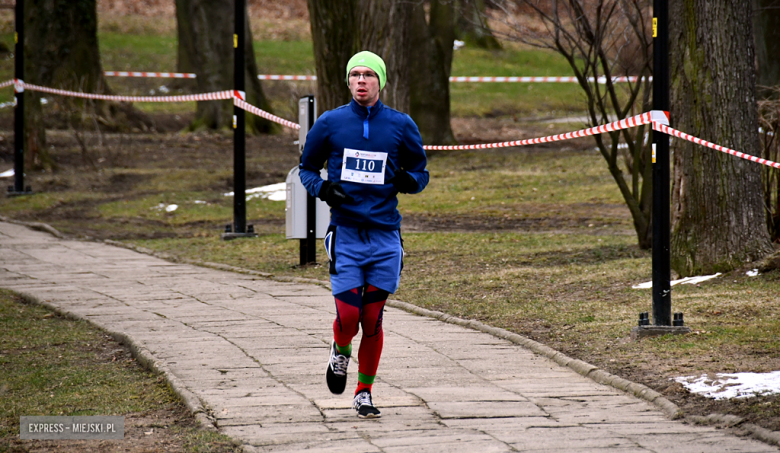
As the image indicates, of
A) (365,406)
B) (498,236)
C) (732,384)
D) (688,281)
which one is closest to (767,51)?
(498,236)

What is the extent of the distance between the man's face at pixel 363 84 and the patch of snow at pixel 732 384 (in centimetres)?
238

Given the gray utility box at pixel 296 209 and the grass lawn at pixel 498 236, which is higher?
the gray utility box at pixel 296 209

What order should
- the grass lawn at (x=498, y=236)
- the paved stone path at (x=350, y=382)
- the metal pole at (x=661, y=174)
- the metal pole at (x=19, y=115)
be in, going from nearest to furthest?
the paved stone path at (x=350, y=382) < the grass lawn at (x=498, y=236) < the metal pole at (x=661, y=174) < the metal pole at (x=19, y=115)

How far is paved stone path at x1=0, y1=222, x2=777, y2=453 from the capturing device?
4.75 metres

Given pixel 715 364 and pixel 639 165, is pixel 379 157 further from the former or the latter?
pixel 639 165

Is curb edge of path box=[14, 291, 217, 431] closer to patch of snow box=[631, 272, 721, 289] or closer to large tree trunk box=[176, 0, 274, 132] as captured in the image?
patch of snow box=[631, 272, 721, 289]

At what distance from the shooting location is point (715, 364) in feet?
20.1

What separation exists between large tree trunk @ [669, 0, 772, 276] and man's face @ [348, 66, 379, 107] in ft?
15.7

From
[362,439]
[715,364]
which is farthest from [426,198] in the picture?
[362,439]

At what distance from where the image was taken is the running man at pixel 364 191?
515 cm

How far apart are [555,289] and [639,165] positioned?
2847 millimetres

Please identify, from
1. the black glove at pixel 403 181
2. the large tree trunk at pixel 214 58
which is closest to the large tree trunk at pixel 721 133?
the black glove at pixel 403 181

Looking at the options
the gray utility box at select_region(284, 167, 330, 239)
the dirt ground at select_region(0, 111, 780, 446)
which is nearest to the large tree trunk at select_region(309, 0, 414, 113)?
the dirt ground at select_region(0, 111, 780, 446)

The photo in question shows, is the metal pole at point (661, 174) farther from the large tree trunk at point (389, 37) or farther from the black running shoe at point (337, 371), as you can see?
the large tree trunk at point (389, 37)
